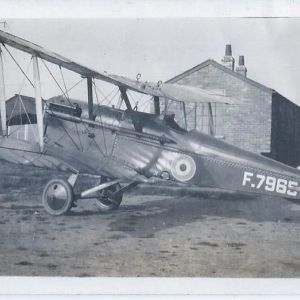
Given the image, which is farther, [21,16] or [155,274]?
[21,16]

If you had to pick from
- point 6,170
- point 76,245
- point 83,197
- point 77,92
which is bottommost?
point 76,245

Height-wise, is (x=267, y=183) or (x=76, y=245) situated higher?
(x=267, y=183)

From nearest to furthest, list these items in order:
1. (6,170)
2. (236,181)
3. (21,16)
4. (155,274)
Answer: (155,274) < (21,16) < (236,181) < (6,170)

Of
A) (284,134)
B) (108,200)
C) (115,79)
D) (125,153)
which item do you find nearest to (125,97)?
(115,79)

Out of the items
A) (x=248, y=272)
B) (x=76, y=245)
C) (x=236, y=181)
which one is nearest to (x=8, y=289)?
(x=76, y=245)

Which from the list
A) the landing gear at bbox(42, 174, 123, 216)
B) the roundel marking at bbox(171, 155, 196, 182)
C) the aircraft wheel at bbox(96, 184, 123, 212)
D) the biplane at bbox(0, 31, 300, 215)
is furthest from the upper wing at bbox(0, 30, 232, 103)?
the aircraft wheel at bbox(96, 184, 123, 212)

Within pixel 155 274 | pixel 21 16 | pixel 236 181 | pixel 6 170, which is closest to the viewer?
pixel 155 274

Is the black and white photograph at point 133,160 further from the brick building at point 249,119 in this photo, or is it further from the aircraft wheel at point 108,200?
the brick building at point 249,119

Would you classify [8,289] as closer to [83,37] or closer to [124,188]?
[124,188]

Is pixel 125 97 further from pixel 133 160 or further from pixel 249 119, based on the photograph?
pixel 249 119

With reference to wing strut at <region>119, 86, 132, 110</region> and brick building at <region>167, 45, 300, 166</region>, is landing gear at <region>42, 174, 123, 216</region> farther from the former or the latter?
brick building at <region>167, 45, 300, 166</region>
